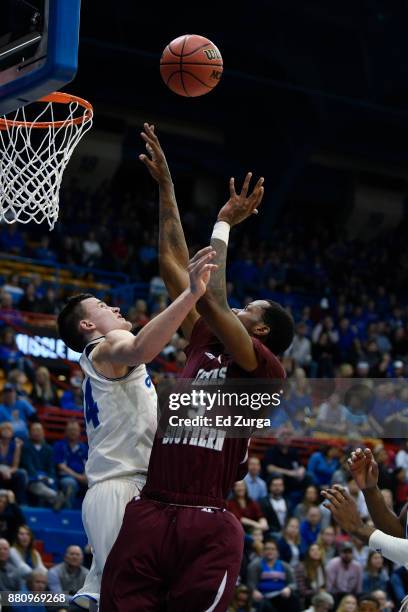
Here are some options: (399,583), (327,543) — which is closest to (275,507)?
(327,543)

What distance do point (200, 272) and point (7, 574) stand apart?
579cm

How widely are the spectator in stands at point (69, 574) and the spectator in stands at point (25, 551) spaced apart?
158mm

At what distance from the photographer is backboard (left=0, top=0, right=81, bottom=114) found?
4848 millimetres

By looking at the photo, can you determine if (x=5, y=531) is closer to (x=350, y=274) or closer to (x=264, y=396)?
(x=264, y=396)

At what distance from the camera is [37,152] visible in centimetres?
664

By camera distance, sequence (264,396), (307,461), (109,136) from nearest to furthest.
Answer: (264,396)
(307,461)
(109,136)

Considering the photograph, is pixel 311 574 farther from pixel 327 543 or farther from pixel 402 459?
pixel 402 459

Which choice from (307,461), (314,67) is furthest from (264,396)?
(314,67)

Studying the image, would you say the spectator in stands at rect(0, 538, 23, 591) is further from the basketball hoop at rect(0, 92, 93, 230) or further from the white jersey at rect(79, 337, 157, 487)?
the white jersey at rect(79, 337, 157, 487)

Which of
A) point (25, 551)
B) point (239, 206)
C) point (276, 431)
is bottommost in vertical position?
point (25, 551)

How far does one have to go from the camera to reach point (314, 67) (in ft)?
69.5

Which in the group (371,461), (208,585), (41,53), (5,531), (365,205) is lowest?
(5,531)

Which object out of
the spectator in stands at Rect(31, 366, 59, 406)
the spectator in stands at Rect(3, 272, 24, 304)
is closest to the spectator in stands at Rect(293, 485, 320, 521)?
the spectator in stands at Rect(31, 366, 59, 406)

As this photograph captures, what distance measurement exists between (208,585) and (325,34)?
17759 mm
